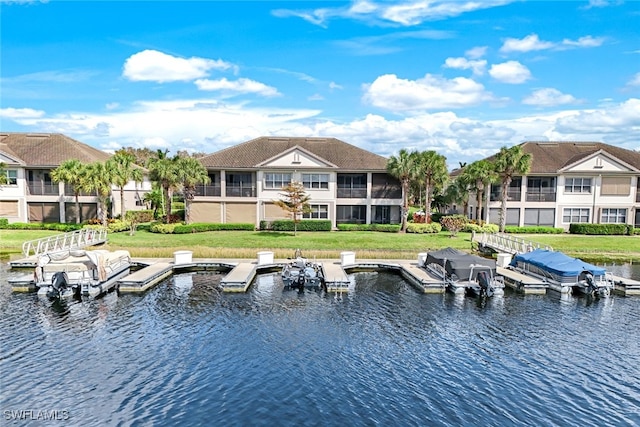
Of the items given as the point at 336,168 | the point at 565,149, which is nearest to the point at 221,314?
the point at 336,168

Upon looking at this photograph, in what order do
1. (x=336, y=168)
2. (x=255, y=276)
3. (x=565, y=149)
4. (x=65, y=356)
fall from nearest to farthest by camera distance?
(x=65, y=356) → (x=255, y=276) → (x=336, y=168) → (x=565, y=149)

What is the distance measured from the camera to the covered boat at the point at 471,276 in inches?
966

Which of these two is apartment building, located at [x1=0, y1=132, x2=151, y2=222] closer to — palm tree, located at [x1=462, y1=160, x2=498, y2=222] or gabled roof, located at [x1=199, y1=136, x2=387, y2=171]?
gabled roof, located at [x1=199, y1=136, x2=387, y2=171]

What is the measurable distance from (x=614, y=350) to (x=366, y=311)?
10.2 metres

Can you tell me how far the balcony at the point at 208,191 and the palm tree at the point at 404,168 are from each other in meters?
18.9

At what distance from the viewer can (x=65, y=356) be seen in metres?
15.4

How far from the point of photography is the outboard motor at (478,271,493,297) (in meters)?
24.2

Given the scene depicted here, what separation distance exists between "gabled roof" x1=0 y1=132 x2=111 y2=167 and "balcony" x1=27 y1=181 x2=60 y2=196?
222 cm

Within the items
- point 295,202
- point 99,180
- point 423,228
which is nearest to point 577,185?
point 423,228

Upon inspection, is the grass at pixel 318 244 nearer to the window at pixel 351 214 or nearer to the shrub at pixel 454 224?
the shrub at pixel 454 224

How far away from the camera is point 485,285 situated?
24234 millimetres

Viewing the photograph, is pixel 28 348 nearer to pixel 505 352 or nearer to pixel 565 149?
pixel 505 352

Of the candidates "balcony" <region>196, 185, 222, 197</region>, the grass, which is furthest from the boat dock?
"balcony" <region>196, 185, 222, 197</region>

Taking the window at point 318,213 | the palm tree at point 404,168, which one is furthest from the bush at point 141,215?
the palm tree at point 404,168
